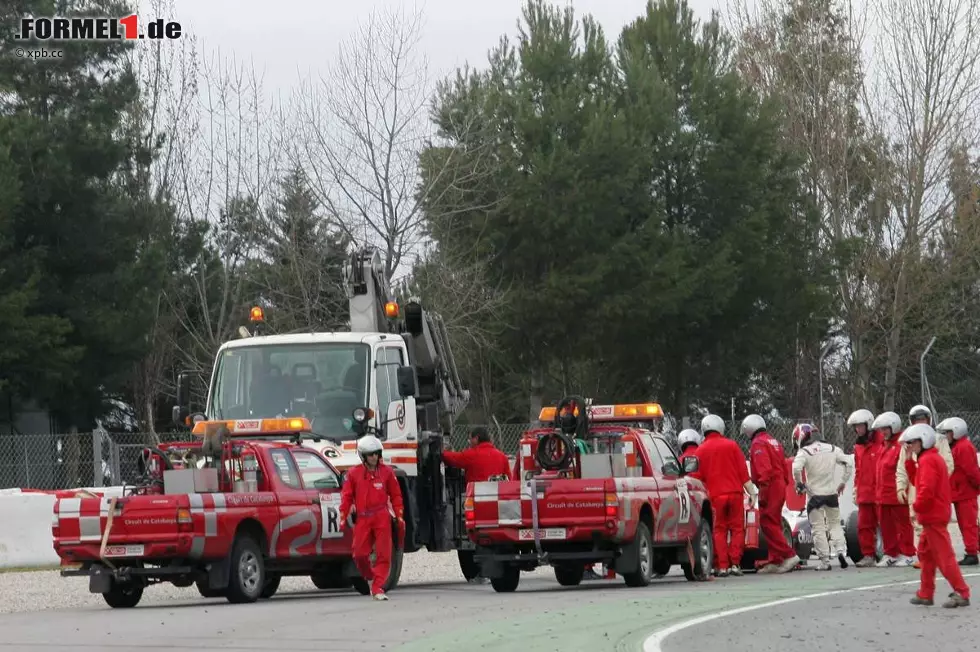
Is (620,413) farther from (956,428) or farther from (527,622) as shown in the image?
(527,622)

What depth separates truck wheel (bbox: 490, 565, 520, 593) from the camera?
2034cm

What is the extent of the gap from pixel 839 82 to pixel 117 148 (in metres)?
23.9

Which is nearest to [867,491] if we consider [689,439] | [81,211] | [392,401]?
[689,439]

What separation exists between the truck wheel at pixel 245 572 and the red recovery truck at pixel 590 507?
2.33m

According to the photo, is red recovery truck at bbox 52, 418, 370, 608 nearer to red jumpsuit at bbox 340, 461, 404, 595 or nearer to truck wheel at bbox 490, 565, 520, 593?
red jumpsuit at bbox 340, 461, 404, 595

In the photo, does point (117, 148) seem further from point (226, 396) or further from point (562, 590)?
point (562, 590)

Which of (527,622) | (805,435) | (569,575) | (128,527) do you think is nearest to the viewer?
(527,622)

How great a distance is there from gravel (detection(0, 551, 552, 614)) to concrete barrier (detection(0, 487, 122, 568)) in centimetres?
70

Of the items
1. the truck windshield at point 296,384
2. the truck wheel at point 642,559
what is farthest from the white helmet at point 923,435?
the truck windshield at point 296,384

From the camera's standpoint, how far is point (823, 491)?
23.7m

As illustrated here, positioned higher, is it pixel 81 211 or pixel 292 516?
pixel 81 211

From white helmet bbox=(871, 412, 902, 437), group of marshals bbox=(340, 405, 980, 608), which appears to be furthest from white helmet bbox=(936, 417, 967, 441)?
white helmet bbox=(871, 412, 902, 437)

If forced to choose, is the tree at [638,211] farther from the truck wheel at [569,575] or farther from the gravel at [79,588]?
the truck wheel at [569,575]

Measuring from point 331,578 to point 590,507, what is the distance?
410cm
